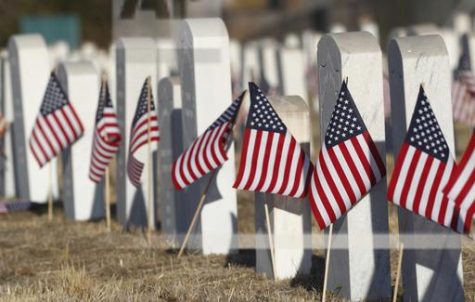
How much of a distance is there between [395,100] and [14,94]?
8521 mm

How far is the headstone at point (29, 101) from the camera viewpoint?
16.1 metres

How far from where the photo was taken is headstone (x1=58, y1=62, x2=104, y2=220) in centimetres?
1455

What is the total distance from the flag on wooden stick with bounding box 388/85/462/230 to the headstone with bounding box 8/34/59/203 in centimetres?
812

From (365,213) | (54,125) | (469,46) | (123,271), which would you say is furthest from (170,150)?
(469,46)

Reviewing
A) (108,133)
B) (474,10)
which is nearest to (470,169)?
(108,133)

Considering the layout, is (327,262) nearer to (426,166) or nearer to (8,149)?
(426,166)

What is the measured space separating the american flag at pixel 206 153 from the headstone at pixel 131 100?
7.15 feet

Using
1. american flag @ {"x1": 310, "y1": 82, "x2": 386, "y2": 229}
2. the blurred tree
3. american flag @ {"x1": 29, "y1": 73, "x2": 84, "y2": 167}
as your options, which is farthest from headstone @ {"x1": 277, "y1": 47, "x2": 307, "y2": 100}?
the blurred tree

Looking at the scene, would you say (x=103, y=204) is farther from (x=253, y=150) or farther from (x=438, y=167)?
(x=438, y=167)

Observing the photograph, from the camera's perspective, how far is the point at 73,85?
14727 millimetres

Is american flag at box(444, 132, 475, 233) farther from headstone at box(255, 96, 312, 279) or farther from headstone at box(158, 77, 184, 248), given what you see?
headstone at box(158, 77, 184, 248)

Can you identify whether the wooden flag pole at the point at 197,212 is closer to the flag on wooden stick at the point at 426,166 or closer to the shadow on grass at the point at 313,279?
the shadow on grass at the point at 313,279

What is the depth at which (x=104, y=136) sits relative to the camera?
13.4 m

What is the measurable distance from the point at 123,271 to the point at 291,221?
1424 mm
